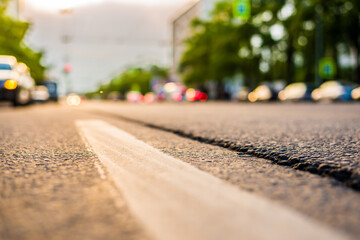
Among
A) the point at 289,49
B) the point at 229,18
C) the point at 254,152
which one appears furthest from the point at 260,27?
the point at 254,152

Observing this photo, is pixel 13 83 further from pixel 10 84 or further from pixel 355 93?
pixel 355 93

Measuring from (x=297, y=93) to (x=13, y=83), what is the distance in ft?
67.8

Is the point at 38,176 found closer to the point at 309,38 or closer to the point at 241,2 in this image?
the point at 241,2

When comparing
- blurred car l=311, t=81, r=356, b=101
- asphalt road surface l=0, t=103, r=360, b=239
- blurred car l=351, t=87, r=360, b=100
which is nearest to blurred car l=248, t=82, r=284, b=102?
blurred car l=311, t=81, r=356, b=101

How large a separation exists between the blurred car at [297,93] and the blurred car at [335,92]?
289cm

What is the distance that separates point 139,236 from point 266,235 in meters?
0.43

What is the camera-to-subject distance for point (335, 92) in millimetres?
24562

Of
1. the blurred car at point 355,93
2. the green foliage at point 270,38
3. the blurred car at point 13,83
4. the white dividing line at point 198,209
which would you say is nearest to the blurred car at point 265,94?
the green foliage at point 270,38

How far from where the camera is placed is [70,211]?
5.61ft

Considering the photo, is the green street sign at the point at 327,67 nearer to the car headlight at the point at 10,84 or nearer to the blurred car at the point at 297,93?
the blurred car at the point at 297,93

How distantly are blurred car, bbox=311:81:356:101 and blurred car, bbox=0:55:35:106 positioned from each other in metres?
17.1

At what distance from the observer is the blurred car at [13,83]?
13773 mm

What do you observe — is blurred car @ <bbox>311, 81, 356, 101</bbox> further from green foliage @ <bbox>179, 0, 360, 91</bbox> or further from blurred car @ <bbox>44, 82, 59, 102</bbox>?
blurred car @ <bbox>44, 82, 59, 102</bbox>

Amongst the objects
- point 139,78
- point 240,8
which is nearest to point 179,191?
point 240,8
